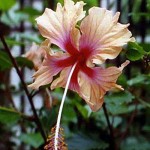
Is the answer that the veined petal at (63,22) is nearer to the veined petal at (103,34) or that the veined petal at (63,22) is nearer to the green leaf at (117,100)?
the veined petal at (103,34)

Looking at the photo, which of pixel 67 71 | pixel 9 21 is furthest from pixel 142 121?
pixel 67 71

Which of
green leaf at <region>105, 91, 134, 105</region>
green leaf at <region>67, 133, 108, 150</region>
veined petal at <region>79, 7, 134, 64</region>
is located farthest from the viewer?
green leaf at <region>67, 133, 108, 150</region>

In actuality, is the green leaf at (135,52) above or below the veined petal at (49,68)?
above

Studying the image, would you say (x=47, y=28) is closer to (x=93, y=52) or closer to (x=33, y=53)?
(x=93, y=52)

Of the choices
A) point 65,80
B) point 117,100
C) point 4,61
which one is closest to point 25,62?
point 4,61

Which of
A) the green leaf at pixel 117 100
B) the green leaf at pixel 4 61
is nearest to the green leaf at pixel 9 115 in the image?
the green leaf at pixel 4 61

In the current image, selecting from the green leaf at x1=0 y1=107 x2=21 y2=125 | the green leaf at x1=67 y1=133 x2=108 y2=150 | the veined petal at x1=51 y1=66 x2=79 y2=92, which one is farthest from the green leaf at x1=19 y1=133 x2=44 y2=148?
the veined petal at x1=51 y1=66 x2=79 y2=92

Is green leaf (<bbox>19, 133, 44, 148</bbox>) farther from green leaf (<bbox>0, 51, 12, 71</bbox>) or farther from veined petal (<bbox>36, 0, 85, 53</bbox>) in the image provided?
veined petal (<bbox>36, 0, 85, 53</bbox>)
